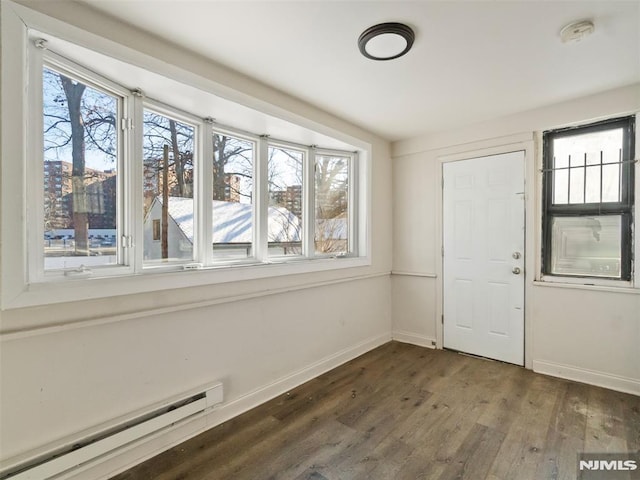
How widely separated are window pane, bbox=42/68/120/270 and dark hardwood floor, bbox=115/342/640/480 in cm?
126

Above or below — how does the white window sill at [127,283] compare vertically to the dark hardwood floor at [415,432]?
above

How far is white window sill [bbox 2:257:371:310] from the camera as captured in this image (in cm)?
135

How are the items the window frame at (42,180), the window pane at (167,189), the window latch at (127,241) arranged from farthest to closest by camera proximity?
the window pane at (167,189) → the window latch at (127,241) → the window frame at (42,180)

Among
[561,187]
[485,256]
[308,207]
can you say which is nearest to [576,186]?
[561,187]

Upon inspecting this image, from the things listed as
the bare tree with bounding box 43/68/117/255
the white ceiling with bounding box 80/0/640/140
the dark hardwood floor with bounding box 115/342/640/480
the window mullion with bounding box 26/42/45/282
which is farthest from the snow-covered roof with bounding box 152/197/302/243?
the dark hardwood floor with bounding box 115/342/640/480

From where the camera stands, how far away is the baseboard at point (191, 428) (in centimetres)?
157

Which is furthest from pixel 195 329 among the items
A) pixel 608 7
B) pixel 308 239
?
pixel 608 7

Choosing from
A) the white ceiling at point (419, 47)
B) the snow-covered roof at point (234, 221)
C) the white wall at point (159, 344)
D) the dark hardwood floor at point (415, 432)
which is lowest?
the dark hardwood floor at point (415, 432)

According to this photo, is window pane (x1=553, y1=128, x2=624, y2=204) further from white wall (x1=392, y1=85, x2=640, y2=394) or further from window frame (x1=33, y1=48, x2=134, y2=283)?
window frame (x1=33, y1=48, x2=134, y2=283)

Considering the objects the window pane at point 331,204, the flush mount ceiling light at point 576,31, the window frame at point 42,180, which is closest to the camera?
the window frame at point 42,180

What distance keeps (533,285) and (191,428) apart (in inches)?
122

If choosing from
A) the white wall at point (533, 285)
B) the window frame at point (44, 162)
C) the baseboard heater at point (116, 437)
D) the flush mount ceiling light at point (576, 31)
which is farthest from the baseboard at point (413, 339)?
the window frame at point (44, 162)

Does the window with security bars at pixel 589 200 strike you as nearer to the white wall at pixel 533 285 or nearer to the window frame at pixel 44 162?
the white wall at pixel 533 285

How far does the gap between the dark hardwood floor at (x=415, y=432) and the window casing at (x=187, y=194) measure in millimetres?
1155
